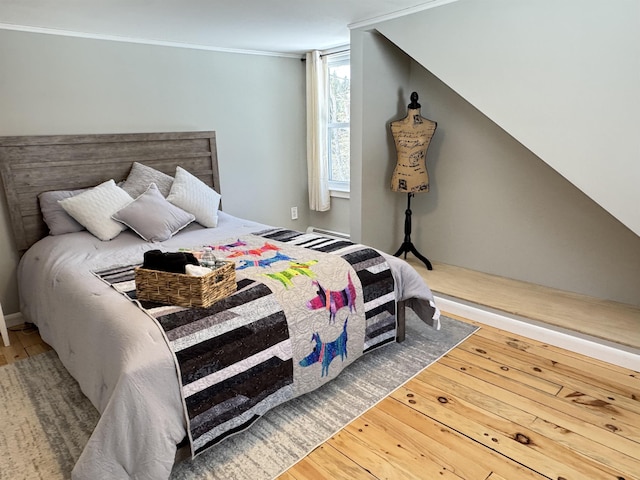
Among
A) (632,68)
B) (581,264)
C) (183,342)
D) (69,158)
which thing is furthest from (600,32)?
(69,158)

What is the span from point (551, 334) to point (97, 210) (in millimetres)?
3156

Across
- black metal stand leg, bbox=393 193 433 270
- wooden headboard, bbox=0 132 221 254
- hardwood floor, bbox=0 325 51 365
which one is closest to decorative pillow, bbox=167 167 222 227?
wooden headboard, bbox=0 132 221 254

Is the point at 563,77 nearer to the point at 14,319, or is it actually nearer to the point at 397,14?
the point at 397,14

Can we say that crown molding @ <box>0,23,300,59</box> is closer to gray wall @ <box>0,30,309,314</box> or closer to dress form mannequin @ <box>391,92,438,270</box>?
gray wall @ <box>0,30,309,314</box>

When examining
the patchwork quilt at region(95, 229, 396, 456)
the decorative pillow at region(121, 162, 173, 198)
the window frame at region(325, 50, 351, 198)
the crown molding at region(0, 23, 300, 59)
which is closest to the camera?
the patchwork quilt at region(95, 229, 396, 456)

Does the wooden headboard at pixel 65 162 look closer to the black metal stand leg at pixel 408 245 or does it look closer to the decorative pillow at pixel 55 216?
the decorative pillow at pixel 55 216

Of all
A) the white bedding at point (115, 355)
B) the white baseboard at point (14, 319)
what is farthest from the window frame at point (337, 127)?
the white baseboard at point (14, 319)

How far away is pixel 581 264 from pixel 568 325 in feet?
2.24

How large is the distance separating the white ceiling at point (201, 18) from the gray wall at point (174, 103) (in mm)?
162

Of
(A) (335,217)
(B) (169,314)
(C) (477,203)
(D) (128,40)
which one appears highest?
(D) (128,40)

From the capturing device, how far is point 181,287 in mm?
1822

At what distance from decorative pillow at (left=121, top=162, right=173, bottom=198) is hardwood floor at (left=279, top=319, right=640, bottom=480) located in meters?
2.39

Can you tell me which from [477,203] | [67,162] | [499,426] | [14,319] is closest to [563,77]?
[477,203]

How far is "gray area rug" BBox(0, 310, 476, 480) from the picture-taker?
1763 millimetres
